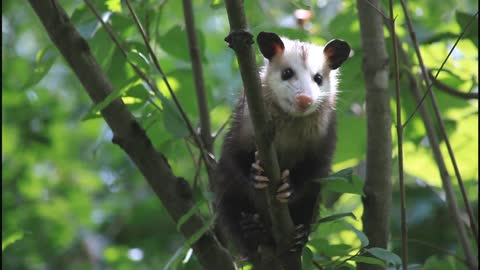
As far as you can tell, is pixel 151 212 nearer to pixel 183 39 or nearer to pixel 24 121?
pixel 24 121

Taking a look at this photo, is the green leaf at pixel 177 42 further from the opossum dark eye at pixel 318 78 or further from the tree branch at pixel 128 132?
the tree branch at pixel 128 132

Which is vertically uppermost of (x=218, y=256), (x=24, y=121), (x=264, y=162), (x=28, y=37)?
(x=28, y=37)

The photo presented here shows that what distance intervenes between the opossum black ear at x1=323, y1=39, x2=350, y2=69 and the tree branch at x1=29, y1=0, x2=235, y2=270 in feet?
3.77

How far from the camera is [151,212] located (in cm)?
759

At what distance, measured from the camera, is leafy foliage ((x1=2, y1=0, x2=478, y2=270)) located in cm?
363

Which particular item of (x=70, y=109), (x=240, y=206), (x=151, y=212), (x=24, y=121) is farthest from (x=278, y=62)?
(x=70, y=109)

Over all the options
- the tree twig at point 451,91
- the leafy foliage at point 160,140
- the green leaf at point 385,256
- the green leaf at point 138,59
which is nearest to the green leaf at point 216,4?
the leafy foliage at point 160,140

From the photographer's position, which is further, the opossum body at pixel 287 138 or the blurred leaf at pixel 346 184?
the opossum body at pixel 287 138

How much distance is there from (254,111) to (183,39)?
1444mm

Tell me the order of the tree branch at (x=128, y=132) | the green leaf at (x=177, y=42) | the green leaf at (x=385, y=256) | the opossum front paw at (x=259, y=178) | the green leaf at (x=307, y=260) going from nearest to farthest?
1. the green leaf at (x=385, y=256)
2. the opossum front paw at (x=259, y=178)
3. the green leaf at (x=307, y=260)
4. the tree branch at (x=128, y=132)
5. the green leaf at (x=177, y=42)

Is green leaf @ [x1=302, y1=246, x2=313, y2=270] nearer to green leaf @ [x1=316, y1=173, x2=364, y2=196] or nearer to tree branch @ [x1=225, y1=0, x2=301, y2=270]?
tree branch @ [x1=225, y1=0, x2=301, y2=270]

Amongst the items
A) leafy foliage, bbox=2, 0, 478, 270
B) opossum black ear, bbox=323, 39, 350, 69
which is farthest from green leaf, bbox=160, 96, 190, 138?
opossum black ear, bbox=323, 39, 350, 69

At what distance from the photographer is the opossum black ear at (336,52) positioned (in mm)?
3953

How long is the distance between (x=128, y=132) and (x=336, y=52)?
1.27 metres
